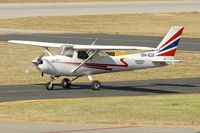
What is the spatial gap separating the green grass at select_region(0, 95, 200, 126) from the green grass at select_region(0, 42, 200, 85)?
331 inches

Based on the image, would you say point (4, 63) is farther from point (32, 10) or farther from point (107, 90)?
point (32, 10)

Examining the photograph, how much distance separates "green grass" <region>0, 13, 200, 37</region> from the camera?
64.4 metres

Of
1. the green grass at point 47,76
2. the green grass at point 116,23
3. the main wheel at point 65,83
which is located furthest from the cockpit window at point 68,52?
the green grass at point 116,23

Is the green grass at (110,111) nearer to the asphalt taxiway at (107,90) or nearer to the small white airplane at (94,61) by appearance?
the asphalt taxiway at (107,90)

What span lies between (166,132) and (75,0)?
3553 inches

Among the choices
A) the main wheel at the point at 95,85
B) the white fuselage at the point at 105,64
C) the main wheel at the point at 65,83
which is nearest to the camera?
the main wheel at the point at 95,85

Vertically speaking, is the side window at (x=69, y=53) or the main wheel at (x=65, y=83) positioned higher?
the side window at (x=69, y=53)

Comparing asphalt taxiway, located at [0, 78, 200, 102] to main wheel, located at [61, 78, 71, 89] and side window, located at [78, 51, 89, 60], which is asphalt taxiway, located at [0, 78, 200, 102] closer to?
main wheel, located at [61, 78, 71, 89]

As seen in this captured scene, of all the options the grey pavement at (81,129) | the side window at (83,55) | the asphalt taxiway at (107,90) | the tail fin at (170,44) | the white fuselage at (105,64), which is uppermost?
the tail fin at (170,44)

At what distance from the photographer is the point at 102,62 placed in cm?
3092

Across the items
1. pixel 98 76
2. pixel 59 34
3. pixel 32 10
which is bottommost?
pixel 98 76

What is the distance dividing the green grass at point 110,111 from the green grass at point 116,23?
36397mm

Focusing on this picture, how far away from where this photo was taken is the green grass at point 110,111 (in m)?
20.4

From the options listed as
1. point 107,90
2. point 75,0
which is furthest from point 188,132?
point 75,0
